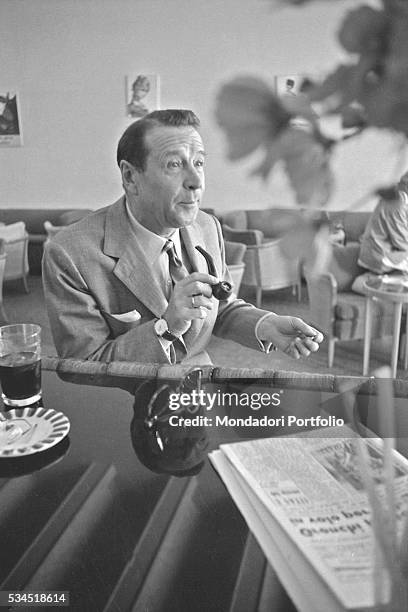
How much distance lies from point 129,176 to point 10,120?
7151mm

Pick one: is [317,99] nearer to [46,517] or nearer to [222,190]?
[46,517]

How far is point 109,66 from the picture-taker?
7.90 meters

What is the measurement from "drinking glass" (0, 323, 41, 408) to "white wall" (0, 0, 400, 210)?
6.07 meters

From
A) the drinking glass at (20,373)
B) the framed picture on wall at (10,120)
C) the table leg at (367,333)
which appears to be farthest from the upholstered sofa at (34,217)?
the drinking glass at (20,373)

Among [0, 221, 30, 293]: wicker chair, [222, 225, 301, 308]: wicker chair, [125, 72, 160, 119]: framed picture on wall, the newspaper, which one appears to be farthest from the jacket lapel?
[125, 72, 160, 119]: framed picture on wall

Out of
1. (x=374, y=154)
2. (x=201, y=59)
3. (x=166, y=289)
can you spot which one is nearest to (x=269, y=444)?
(x=166, y=289)

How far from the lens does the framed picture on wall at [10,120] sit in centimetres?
824

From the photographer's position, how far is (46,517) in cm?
88

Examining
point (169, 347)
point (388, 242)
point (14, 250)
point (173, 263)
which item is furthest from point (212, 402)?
point (14, 250)

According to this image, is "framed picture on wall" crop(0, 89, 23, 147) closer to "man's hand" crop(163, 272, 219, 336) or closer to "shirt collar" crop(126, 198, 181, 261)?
"shirt collar" crop(126, 198, 181, 261)

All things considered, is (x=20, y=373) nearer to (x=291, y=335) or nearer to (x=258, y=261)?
(x=291, y=335)

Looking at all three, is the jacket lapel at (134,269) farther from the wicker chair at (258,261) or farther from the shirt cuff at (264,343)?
the wicker chair at (258,261)

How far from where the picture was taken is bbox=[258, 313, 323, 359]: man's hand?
1668 mm

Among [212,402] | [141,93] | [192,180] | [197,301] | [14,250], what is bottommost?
[14,250]
